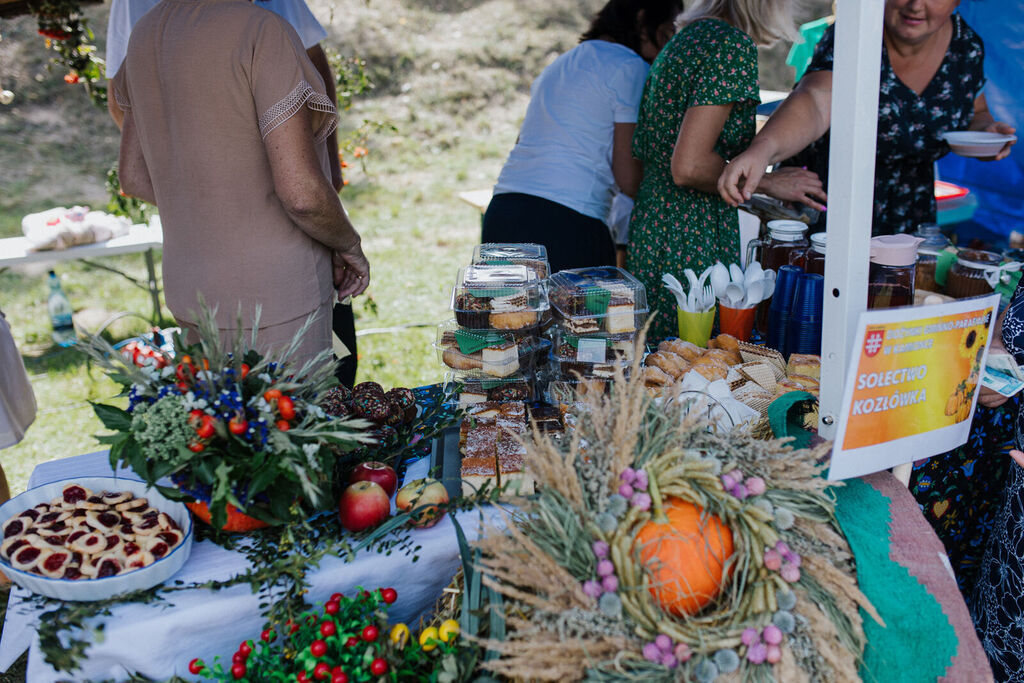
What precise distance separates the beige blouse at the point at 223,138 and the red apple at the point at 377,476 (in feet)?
1.92

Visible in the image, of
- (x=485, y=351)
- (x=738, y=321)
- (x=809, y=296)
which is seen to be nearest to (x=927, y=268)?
(x=809, y=296)

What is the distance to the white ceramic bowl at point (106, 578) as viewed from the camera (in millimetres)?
1226

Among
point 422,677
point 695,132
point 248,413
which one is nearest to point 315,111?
point 248,413

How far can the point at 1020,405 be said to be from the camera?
1714mm

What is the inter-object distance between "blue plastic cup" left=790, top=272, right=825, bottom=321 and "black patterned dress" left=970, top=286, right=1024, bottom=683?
1.45 ft

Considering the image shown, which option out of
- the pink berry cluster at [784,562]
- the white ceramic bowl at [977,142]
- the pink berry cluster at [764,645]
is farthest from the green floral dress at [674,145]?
the pink berry cluster at [764,645]

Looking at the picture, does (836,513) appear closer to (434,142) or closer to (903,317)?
(903,317)

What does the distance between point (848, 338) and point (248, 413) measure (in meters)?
1.09

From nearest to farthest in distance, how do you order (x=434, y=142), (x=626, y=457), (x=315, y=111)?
(x=626, y=457) → (x=315, y=111) → (x=434, y=142)

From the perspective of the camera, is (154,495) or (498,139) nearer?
(154,495)

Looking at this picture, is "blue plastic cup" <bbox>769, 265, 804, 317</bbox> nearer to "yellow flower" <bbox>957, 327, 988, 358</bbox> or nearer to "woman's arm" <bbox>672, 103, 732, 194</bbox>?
"woman's arm" <bbox>672, 103, 732, 194</bbox>

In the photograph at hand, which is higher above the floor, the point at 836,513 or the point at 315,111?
the point at 315,111

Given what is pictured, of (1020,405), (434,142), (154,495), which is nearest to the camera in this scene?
(154,495)

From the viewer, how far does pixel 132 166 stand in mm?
2287
